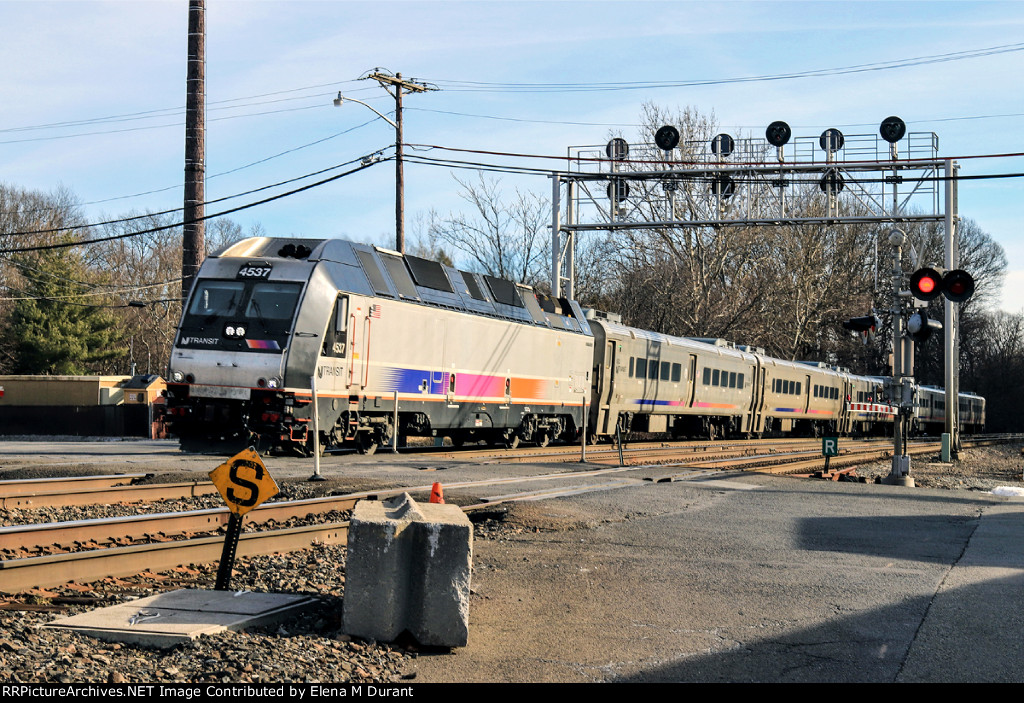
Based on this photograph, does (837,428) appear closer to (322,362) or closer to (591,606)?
(322,362)

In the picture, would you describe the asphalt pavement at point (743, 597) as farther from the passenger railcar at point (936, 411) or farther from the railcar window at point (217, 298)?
the passenger railcar at point (936, 411)

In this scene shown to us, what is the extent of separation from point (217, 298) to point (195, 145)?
9443 millimetres

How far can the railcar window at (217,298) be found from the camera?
53.5 ft

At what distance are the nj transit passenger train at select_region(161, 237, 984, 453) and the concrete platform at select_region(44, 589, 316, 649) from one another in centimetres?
811

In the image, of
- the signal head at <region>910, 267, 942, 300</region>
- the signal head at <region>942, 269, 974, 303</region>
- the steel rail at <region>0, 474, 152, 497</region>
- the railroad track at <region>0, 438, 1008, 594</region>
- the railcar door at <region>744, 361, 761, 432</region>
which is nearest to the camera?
the railroad track at <region>0, 438, 1008, 594</region>

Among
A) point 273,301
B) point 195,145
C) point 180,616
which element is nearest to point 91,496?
point 273,301

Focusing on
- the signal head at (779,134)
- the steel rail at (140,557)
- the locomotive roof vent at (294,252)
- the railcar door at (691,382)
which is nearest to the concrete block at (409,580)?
the steel rail at (140,557)

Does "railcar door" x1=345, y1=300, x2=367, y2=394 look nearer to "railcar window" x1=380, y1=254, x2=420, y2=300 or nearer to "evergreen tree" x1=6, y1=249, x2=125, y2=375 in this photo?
"railcar window" x1=380, y1=254, x2=420, y2=300

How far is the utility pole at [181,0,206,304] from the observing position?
2386 centimetres

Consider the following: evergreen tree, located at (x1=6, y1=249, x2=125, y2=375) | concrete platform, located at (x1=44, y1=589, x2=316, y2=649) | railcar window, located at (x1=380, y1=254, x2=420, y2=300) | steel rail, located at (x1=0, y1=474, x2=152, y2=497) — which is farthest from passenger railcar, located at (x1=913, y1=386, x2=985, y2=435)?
concrete platform, located at (x1=44, y1=589, x2=316, y2=649)

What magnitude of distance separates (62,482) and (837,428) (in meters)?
42.9

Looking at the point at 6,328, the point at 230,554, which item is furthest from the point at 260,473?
the point at 6,328

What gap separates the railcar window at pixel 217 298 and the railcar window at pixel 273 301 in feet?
0.94

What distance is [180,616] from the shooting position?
228 inches
